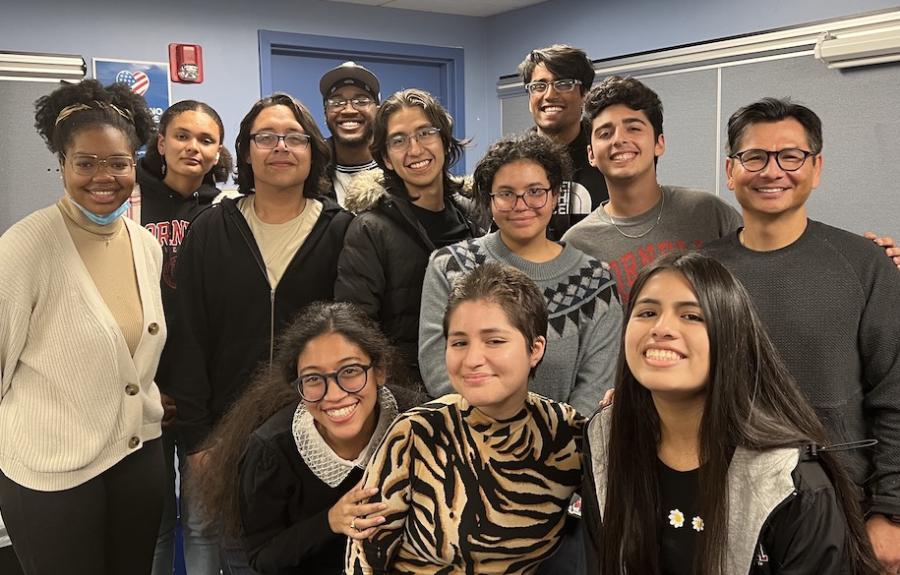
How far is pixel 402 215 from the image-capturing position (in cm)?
213

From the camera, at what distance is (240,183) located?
7.27ft

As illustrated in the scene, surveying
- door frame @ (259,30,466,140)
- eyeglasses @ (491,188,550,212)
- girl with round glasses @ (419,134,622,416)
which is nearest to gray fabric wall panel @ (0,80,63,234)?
door frame @ (259,30,466,140)

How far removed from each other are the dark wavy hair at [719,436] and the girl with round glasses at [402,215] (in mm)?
750

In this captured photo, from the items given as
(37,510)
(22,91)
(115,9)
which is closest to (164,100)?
(115,9)

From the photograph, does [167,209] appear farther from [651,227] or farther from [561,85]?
[651,227]

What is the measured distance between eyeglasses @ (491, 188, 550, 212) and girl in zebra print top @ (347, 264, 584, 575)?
0.92ft

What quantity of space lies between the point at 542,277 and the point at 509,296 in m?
0.25

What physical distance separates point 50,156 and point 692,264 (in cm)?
295

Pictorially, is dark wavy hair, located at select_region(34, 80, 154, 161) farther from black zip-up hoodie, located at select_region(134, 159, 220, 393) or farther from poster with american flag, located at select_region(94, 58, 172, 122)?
poster with american flag, located at select_region(94, 58, 172, 122)

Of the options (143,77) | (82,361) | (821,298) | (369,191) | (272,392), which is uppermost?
(143,77)

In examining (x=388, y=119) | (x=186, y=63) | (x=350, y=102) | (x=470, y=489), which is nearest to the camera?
(x=470, y=489)

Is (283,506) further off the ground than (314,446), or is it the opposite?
(314,446)

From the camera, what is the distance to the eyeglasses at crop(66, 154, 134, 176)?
1.89m

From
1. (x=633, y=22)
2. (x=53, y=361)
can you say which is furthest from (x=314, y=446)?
(x=633, y=22)
